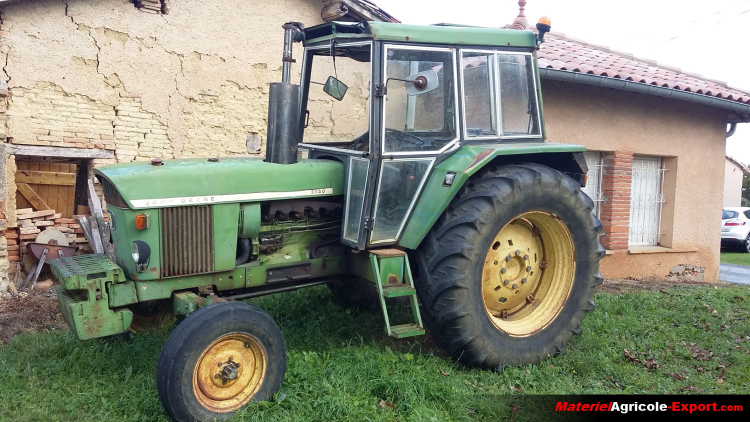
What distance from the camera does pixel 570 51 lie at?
27.5ft

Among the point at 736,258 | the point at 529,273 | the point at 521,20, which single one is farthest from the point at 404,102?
the point at 736,258

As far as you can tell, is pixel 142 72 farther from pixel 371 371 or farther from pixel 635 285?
pixel 635 285

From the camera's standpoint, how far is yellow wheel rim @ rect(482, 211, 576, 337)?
4.35 m

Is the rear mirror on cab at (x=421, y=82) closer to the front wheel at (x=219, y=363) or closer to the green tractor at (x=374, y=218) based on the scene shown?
the green tractor at (x=374, y=218)

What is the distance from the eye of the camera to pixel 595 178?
8195 millimetres

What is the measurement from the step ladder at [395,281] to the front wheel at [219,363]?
725mm

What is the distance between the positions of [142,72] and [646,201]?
6.68 meters

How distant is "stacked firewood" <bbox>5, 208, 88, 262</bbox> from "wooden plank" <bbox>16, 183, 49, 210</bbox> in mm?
104

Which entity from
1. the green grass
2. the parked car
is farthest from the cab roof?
the parked car

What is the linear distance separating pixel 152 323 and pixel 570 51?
653 cm

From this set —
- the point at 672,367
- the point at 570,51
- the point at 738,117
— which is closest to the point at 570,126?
the point at 570,51

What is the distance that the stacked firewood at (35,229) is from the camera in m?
6.25

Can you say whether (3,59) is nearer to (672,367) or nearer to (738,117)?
(672,367)

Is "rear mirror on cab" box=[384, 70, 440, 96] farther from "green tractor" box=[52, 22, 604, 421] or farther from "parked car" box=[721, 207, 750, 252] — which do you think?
"parked car" box=[721, 207, 750, 252]
